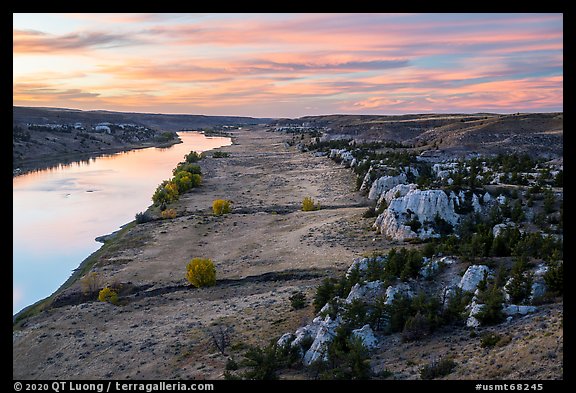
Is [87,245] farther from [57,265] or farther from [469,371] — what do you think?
[469,371]

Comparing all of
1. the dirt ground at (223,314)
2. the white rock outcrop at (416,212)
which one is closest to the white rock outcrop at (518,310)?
the dirt ground at (223,314)

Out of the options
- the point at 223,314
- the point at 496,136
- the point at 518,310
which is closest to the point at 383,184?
the point at 223,314

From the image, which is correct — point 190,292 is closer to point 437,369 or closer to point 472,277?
point 472,277

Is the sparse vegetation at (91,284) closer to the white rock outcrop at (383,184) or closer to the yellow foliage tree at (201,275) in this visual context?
the yellow foliage tree at (201,275)

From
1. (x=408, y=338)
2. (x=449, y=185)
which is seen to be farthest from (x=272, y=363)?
(x=449, y=185)

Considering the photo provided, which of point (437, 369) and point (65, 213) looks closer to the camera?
point (437, 369)
